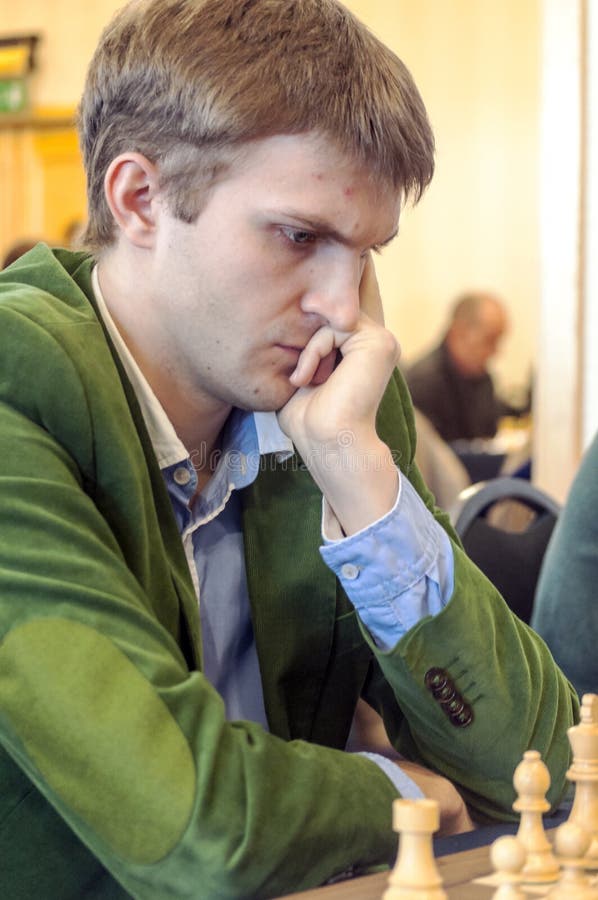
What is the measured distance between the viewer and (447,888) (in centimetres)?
88

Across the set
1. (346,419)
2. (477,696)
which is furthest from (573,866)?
(346,419)

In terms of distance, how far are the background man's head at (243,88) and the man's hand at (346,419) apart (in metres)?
0.17

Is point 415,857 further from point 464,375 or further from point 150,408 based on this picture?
point 464,375

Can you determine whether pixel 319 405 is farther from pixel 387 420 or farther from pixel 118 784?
pixel 118 784

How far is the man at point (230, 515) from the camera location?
0.99 m

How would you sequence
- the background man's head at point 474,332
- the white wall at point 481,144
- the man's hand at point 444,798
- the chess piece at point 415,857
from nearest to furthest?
the chess piece at point 415,857, the man's hand at point 444,798, the background man's head at point 474,332, the white wall at point 481,144

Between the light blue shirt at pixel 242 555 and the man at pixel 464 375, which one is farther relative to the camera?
the man at pixel 464 375

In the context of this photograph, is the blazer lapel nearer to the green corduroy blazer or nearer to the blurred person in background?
the green corduroy blazer

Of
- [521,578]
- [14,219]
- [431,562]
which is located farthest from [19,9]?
[431,562]

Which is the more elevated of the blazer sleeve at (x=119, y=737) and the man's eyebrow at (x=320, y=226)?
the man's eyebrow at (x=320, y=226)

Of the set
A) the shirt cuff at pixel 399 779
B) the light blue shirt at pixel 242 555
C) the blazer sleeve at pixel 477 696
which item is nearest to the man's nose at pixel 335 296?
the light blue shirt at pixel 242 555

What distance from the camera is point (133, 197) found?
1.33 meters

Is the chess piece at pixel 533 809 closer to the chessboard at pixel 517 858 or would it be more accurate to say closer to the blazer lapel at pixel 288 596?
the chessboard at pixel 517 858

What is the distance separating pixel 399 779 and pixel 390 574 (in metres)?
0.21
